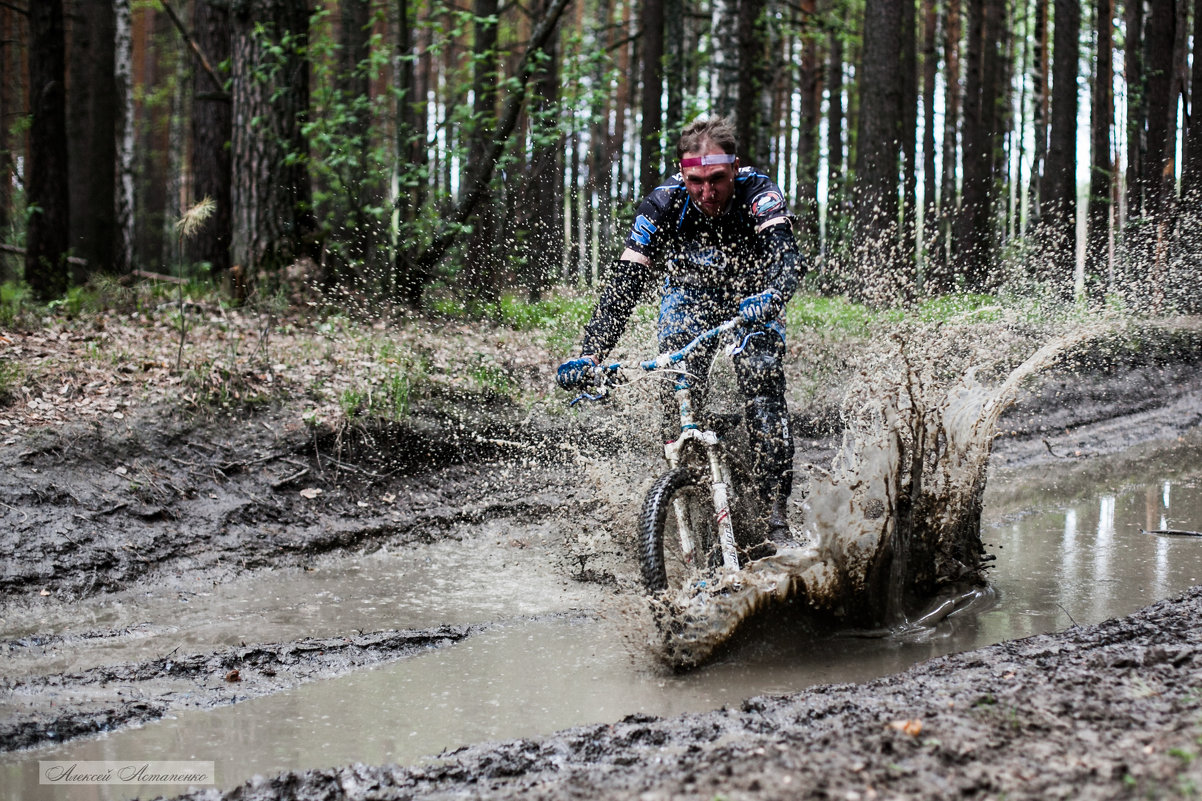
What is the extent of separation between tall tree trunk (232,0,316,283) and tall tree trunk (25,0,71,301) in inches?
97.6

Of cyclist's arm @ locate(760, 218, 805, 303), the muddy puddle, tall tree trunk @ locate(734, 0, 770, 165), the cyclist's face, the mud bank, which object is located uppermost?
tall tree trunk @ locate(734, 0, 770, 165)

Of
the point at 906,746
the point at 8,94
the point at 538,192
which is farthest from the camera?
the point at 8,94

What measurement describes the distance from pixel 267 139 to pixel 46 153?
3147 mm

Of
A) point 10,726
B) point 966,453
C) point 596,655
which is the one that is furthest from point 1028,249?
point 10,726

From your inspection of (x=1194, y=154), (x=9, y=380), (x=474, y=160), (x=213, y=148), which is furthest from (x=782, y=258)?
(x=1194, y=154)

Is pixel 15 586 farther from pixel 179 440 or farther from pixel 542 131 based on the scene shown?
pixel 542 131

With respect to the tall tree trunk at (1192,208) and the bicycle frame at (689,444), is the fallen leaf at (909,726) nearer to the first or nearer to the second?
the bicycle frame at (689,444)

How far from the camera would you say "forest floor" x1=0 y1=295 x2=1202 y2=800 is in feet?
6.95

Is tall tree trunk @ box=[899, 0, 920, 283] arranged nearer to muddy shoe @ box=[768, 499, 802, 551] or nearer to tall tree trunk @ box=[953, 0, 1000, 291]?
tall tree trunk @ box=[953, 0, 1000, 291]

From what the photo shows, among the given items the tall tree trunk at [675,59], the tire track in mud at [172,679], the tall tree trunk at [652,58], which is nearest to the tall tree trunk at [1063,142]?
the tall tree trunk at [675,59]

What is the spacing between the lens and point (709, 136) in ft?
13.5

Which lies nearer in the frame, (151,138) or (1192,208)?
(1192,208)

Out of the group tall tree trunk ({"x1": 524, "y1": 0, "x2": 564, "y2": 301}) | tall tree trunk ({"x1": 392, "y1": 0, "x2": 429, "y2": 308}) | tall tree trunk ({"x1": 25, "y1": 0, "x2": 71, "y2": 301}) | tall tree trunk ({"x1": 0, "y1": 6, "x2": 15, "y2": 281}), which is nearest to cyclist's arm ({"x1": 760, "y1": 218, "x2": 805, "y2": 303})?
tall tree trunk ({"x1": 524, "y1": 0, "x2": 564, "y2": 301})

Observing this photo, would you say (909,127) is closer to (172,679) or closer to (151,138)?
(172,679)
